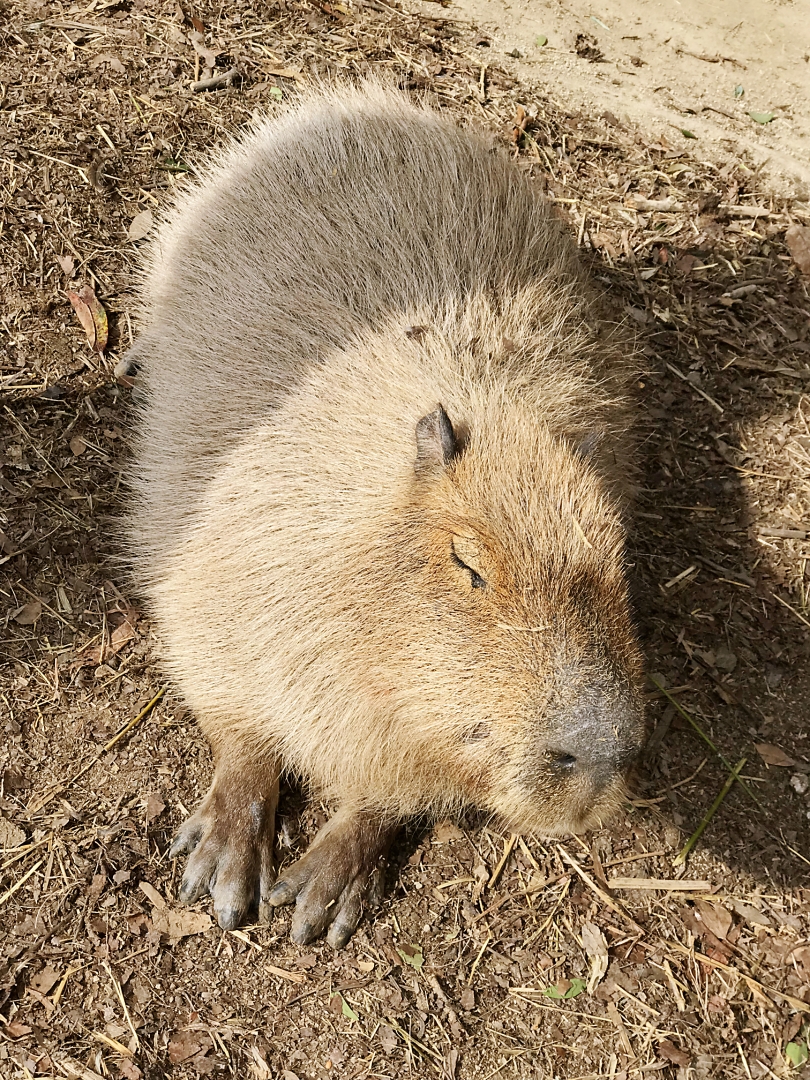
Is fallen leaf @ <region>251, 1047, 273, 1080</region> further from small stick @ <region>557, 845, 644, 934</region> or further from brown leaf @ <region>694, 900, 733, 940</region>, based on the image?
brown leaf @ <region>694, 900, 733, 940</region>

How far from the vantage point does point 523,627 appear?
2068 mm

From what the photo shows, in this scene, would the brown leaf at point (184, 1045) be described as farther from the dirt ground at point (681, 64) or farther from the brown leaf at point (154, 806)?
the dirt ground at point (681, 64)

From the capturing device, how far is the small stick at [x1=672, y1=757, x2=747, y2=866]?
319cm

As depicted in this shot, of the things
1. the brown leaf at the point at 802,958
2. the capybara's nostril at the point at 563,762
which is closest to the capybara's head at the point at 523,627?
the capybara's nostril at the point at 563,762

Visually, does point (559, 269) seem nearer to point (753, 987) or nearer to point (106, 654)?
point (106, 654)

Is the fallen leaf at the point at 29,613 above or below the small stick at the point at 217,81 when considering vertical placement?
below

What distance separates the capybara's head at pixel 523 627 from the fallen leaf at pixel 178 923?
110 centimetres

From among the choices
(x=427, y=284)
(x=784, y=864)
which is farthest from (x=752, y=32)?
(x=784, y=864)

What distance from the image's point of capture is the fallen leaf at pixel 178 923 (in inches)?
112

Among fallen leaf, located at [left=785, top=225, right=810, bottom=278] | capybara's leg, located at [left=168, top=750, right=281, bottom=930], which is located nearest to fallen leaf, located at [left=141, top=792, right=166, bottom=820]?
capybara's leg, located at [left=168, top=750, right=281, bottom=930]

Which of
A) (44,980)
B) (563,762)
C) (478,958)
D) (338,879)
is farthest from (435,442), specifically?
(44,980)

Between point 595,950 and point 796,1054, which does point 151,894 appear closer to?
point 595,950

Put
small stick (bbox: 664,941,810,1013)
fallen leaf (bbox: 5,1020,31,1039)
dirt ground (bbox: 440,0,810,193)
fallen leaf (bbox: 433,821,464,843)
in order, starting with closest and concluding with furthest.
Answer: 1. fallen leaf (bbox: 5,1020,31,1039)
2. small stick (bbox: 664,941,810,1013)
3. fallen leaf (bbox: 433,821,464,843)
4. dirt ground (bbox: 440,0,810,193)

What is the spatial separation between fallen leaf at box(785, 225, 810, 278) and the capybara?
1.50 m
